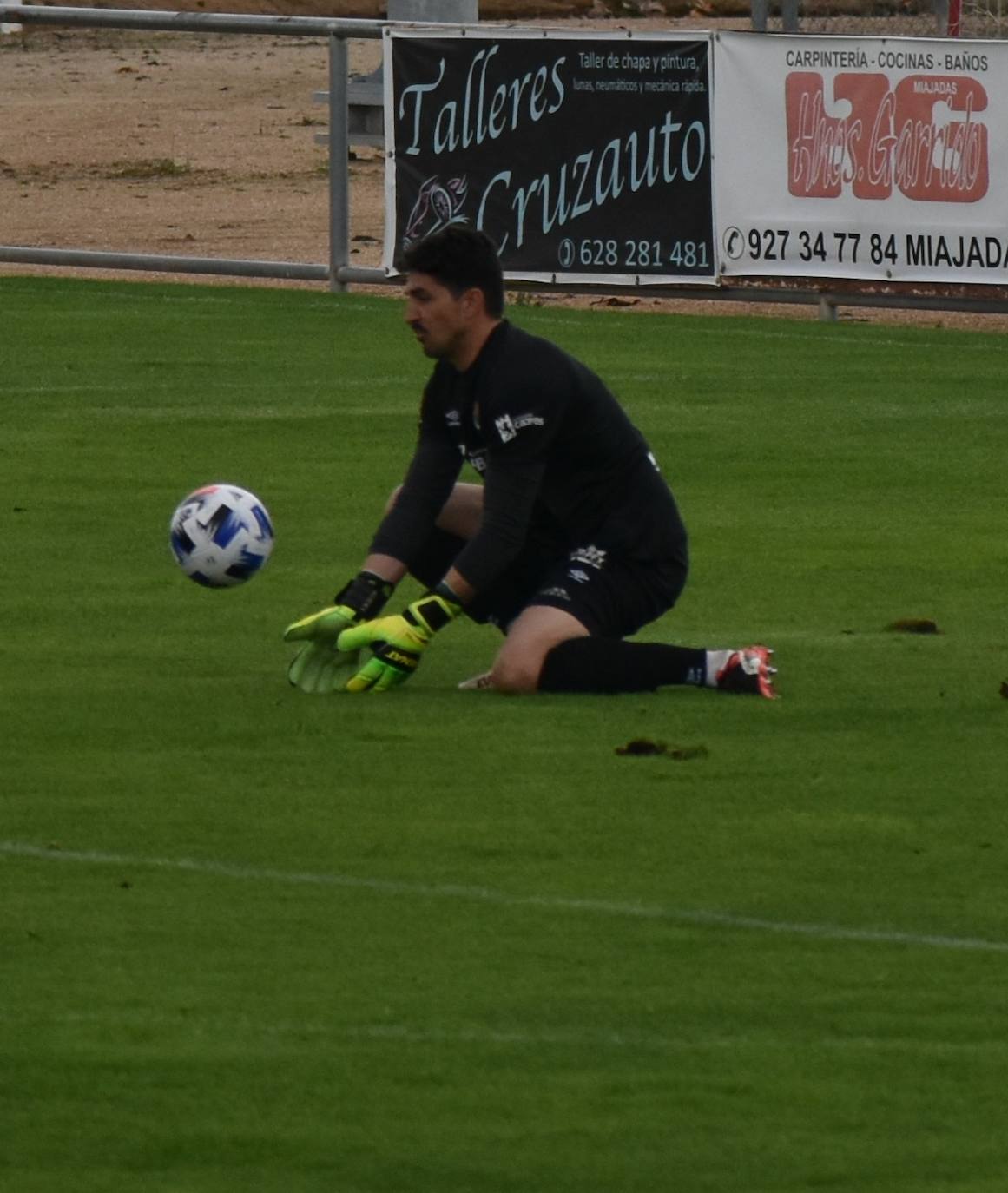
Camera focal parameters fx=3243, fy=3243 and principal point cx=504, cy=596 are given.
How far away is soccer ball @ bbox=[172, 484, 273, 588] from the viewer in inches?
388

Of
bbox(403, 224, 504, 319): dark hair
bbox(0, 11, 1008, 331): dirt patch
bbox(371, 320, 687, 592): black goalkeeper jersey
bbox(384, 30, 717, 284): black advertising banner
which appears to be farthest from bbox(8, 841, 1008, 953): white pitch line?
bbox(0, 11, 1008, 331): dirt patch

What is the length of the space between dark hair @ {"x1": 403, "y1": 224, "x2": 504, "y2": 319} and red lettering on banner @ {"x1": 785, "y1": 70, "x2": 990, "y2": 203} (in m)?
10.8

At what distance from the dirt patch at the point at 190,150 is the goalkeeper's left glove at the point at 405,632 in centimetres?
1253

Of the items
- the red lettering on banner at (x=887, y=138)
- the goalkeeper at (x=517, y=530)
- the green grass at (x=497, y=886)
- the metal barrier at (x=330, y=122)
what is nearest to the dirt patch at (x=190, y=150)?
the metal barrier at (x=330, y=122)

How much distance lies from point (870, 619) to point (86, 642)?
251 cm

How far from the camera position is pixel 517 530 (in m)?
8.73

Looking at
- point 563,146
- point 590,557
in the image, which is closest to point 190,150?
point 563,146

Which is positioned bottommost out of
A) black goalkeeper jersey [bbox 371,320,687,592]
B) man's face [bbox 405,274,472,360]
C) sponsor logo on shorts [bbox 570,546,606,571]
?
sponsor logo on shorts [bbox 570,546,606,571]

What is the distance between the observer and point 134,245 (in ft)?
82.1

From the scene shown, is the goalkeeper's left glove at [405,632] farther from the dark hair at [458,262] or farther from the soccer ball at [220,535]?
the soccer ball at [220,535]

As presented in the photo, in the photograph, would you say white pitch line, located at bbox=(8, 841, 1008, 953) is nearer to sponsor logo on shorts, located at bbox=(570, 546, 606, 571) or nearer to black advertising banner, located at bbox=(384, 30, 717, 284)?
sponsor logo on shorts, located at bbox=(570, 546, 606, 571)

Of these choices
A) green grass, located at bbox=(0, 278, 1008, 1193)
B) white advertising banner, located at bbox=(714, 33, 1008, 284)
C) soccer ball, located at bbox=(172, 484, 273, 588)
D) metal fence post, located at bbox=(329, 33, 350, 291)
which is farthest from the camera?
metal fence post, located at bbox=(329, 33, 350, 291)

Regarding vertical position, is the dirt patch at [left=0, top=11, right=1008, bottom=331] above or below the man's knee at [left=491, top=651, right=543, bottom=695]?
below

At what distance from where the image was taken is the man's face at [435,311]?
873 cm
